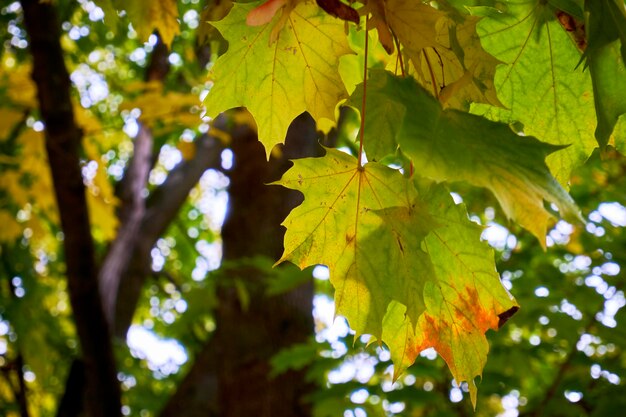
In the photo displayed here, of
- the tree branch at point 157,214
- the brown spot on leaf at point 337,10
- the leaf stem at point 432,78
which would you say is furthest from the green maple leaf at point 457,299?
the tree branch at point 157,214

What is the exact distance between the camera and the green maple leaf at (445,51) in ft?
2.81

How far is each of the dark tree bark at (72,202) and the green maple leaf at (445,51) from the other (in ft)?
5.54

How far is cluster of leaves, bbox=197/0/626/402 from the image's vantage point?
0.86m

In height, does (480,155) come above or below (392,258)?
above

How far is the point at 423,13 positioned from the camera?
0.85 metres

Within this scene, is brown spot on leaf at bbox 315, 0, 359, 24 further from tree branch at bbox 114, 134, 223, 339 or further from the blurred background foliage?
tree branch at bbox 114, 134, 223, 339

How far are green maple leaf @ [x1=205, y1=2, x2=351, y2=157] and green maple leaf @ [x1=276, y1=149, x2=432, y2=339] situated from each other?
0.09 m

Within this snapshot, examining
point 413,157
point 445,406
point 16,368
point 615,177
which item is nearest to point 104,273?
point 16,368

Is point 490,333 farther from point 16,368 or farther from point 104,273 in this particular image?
point 104,273

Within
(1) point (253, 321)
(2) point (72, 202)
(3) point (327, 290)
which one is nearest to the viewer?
(2) point (72, 202)

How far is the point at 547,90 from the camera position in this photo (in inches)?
41.7

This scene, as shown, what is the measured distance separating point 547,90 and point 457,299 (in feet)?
1.15

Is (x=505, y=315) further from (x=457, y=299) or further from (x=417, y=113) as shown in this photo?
(x=417, y=113)

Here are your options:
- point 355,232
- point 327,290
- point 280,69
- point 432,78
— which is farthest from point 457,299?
point 327,290
